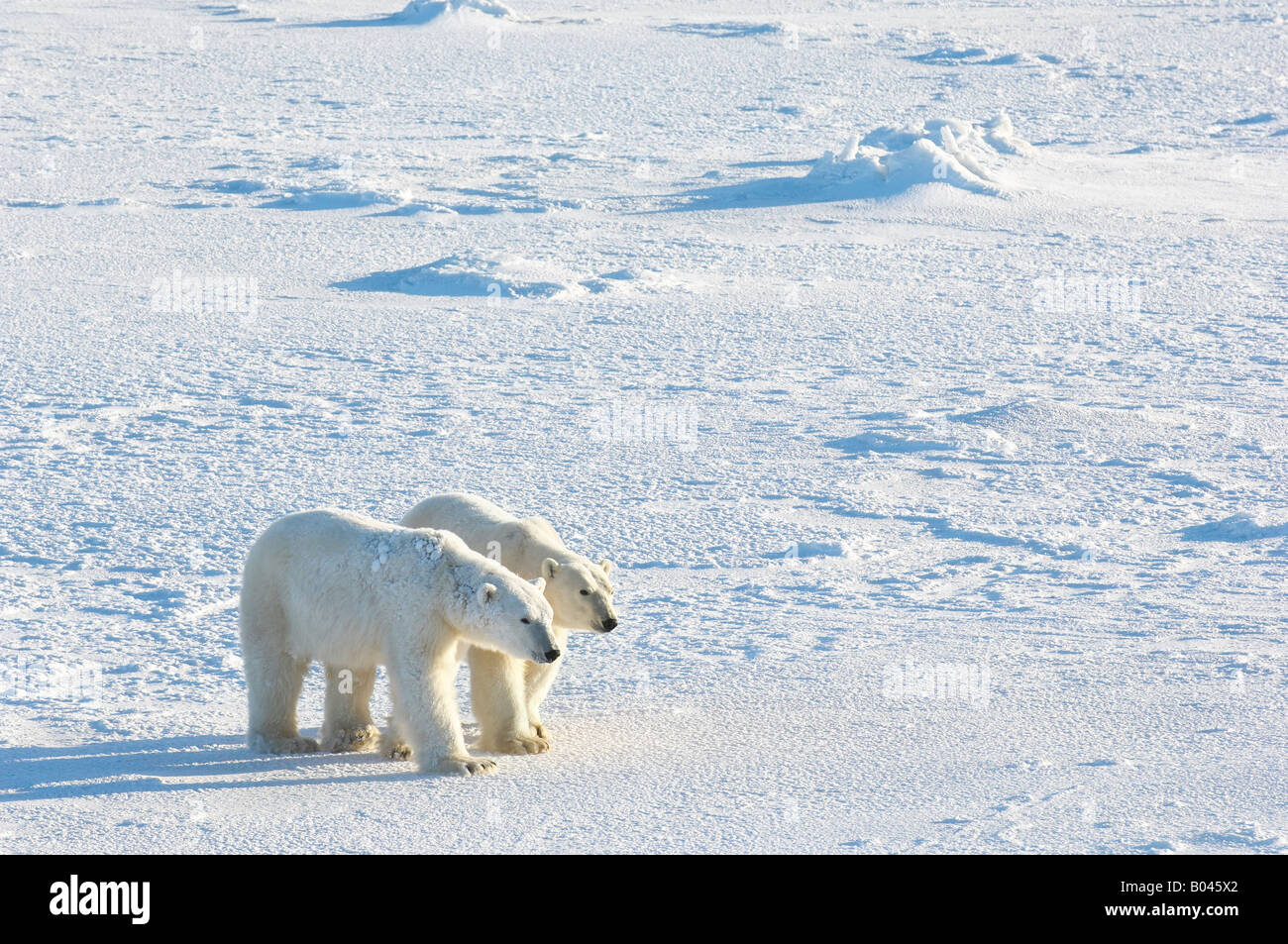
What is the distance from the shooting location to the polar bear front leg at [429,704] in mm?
→ 4285

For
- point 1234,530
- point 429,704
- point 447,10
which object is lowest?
point 1234,530

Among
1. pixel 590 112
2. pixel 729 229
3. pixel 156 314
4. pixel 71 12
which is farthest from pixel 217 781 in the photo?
pixel 71 12

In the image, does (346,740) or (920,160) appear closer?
(346,740)

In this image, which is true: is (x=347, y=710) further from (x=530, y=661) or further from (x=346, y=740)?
(x=530, y=661)

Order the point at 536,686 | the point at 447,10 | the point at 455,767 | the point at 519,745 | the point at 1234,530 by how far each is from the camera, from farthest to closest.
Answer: the point at 447,10
the point at 1234,530
the point at 536,686
the point at 519,745
the point at 455,767

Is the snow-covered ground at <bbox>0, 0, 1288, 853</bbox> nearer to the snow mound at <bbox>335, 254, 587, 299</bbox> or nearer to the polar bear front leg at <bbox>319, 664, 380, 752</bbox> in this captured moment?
the snow mound at <bbox>335, 254, 587, 299</bbox>

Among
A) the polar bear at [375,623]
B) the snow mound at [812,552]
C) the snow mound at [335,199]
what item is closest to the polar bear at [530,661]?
the polar bear at [375,623]

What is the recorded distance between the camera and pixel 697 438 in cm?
860

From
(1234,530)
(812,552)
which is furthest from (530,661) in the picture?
(1234,530)

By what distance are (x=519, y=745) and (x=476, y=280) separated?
788 cm

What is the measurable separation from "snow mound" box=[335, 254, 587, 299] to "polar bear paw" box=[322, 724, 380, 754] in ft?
24.5

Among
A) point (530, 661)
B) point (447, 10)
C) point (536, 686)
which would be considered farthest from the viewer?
point (447, 10)

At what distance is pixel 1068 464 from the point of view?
8.11 meters

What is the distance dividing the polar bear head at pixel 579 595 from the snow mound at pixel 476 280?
24.3 feet
